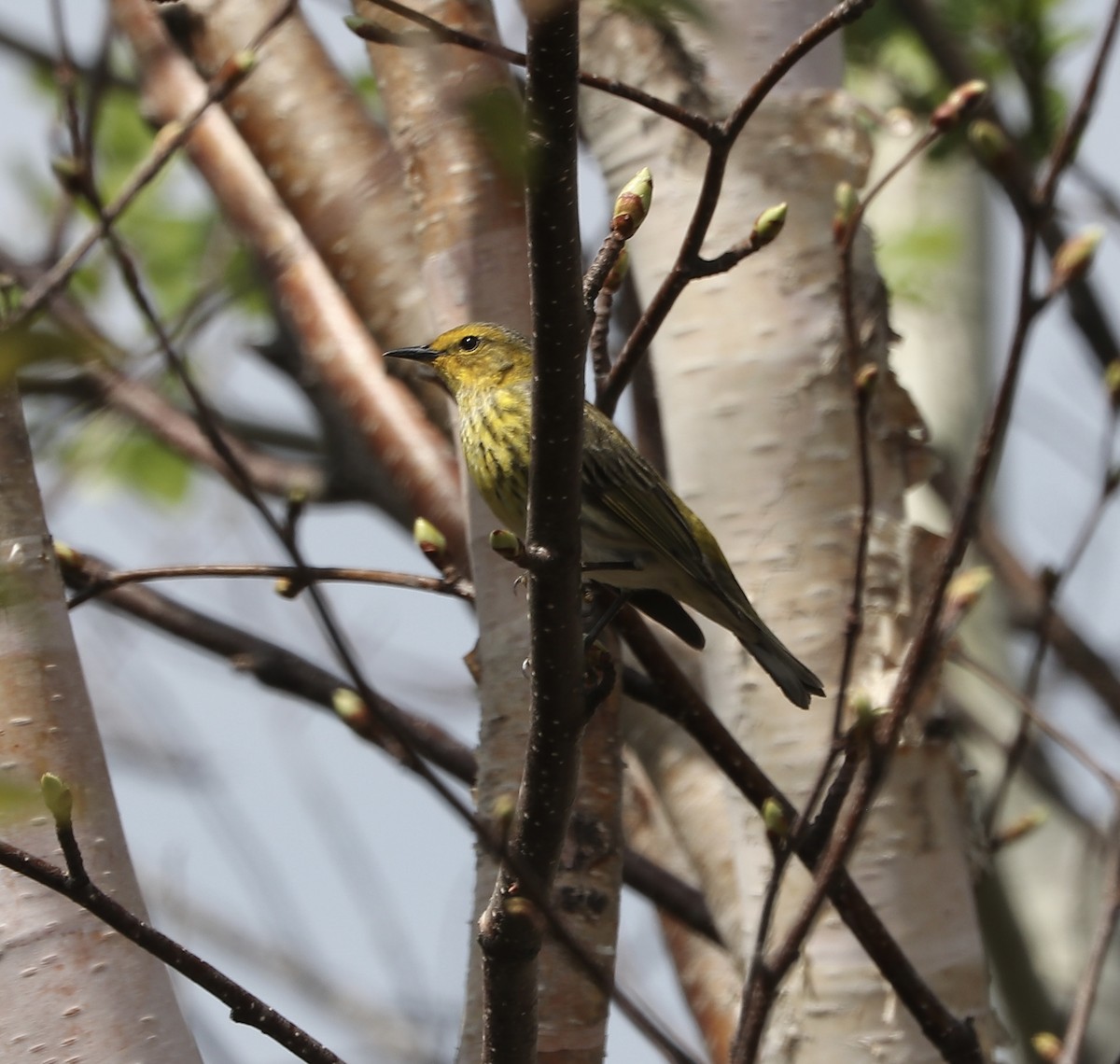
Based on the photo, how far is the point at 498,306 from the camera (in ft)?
11.9

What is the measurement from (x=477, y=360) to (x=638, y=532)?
81 cm

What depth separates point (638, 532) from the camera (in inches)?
143

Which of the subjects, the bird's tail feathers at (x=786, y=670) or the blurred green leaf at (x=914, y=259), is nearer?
the bird's tail feathers at (x=786, y=670)

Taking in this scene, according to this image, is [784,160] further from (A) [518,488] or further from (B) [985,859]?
(B) [985,859]

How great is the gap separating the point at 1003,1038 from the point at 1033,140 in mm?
3234

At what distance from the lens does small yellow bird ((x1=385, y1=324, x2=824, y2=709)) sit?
3.54 metres

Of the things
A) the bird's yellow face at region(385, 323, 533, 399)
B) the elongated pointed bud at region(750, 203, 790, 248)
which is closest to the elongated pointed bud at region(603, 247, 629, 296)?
the elongated pointed bud at region(750, 203, 790, 248)

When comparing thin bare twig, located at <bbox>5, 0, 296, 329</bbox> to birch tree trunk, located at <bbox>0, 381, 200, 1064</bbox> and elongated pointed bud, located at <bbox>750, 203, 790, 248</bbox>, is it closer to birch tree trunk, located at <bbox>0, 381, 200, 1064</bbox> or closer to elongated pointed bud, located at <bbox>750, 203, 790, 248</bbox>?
birch tree trunk, located at <bbox>0, 381, 200, 1064</bbox>

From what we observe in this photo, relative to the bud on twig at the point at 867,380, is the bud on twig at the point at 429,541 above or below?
below

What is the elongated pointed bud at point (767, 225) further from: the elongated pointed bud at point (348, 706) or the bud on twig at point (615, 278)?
the elongated pointed bud at point (348, 706)

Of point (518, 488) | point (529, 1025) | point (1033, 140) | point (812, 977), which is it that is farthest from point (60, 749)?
point (1033, 140)

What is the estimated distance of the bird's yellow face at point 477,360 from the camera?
3998mm

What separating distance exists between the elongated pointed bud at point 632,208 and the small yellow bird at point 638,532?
96cm

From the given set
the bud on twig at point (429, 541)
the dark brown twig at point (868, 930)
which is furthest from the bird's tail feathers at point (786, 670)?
the bud on twig at point (429, 541)
